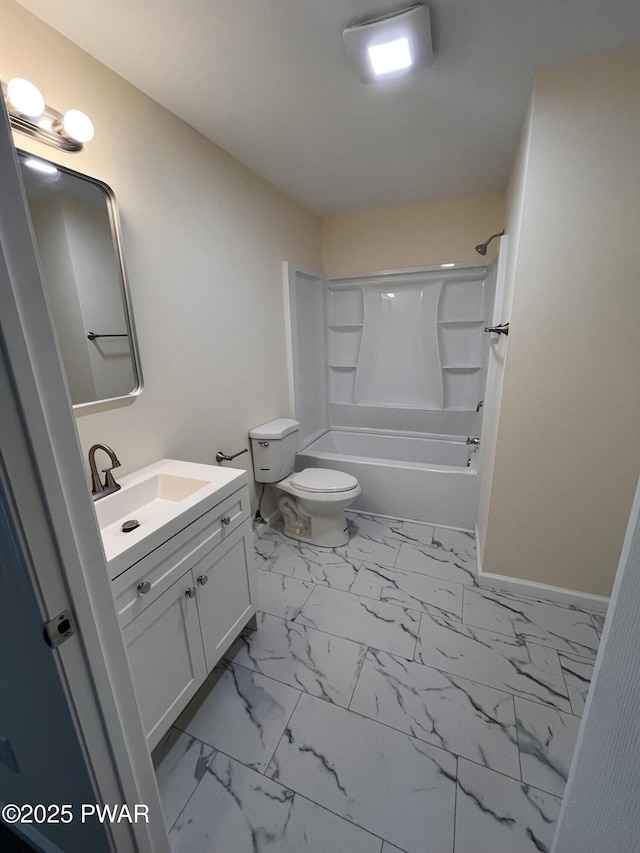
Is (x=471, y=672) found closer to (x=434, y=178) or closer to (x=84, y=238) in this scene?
(x=84, y=238)

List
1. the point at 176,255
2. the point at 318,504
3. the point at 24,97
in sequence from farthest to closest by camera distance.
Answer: the point at 318,504, the point at 176,255, the point at 24,97

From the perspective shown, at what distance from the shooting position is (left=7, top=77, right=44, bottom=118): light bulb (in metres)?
1.01

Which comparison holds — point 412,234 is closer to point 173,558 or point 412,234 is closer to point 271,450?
point 271,450

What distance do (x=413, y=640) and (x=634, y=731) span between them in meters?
1.21

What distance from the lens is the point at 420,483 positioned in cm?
250

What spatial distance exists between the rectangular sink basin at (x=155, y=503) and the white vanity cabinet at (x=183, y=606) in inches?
1.3

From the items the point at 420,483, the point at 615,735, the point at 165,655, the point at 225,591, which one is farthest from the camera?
the point at 420,483

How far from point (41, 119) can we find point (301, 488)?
1999mm

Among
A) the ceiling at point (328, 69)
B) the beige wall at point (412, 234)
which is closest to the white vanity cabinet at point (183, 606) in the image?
the ceiling at point (328, 69)

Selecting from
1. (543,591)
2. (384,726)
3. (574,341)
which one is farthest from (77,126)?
(543,591)

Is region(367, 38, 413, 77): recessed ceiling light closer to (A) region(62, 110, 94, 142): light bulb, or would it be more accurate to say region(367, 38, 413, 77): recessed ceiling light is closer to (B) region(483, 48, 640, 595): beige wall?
(B) region(483, 48, 640, 595): beige wall

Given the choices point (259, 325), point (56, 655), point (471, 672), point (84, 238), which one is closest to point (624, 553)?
point (56, 655)

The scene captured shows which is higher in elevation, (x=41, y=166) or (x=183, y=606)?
(x=41, y=166)

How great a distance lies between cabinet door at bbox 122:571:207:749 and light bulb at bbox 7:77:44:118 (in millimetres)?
1539
